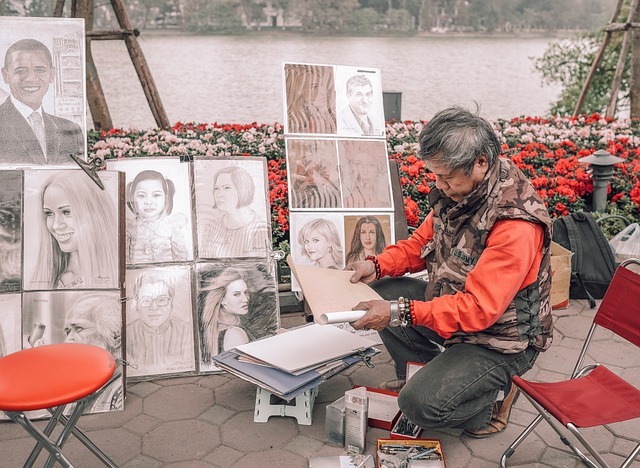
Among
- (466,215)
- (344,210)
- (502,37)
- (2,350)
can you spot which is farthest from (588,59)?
(2,350)

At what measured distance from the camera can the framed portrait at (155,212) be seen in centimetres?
341

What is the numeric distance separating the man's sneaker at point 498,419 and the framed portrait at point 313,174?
146cm

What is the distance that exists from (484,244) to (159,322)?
5.77 ft

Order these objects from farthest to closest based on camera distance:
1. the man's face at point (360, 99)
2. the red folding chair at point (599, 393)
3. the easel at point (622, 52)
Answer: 1. the easel at point (622, 52)
2. the man's face at point (360, 99)
3. the red folding chair at point (599, 393)

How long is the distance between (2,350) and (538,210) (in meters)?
2.53

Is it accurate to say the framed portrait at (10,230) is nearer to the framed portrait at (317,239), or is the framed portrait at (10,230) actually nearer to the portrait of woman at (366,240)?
the framed portrait at (317,239)

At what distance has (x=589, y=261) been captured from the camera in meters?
4.39

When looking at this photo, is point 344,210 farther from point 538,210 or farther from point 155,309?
point 538,210

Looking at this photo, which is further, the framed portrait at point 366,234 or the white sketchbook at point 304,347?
the framed portrait at point 366,234

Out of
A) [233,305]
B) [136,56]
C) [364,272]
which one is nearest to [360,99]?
[364,272]

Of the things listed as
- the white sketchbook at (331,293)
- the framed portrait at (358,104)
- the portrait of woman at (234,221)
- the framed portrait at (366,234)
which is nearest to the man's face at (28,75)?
the portrait of woman at (234,221)

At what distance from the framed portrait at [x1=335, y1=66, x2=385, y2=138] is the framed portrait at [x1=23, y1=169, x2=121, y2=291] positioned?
58.0 inches

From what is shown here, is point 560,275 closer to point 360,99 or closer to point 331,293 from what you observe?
point 360,99

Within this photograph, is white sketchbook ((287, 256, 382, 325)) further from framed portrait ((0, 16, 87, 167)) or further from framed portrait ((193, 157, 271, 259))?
framed portrait ((0, 16, 87, 167))
